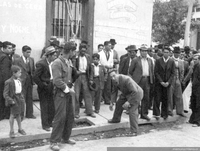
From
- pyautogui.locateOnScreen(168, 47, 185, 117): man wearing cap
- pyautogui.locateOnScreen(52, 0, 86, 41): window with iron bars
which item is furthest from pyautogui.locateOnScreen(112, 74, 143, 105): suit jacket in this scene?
pyautogui.locateOnScreen(52, 0, 86, 41): window with iron bars

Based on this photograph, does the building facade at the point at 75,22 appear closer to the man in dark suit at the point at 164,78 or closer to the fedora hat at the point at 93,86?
the fedora hat at the point at 93,86

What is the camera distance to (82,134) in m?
6.05

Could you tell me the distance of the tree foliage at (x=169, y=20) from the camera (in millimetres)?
19297

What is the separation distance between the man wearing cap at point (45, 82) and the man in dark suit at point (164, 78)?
114 inches

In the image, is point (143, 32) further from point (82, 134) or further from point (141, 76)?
point (82, 134)

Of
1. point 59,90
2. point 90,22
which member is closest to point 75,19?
point 90,22

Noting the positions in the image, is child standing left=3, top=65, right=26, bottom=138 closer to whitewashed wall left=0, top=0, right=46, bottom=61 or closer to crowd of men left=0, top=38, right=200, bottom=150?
crowd of men left=0, top=38, right=200, bottom=150

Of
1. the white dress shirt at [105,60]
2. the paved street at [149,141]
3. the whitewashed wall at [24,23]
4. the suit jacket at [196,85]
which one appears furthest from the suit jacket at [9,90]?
the suit jacket at [196,85]

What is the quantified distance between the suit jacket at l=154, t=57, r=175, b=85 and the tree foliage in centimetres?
1319

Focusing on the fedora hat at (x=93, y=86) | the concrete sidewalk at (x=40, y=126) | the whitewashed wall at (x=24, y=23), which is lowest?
the concrete sidewalk at (x=40, y=126)

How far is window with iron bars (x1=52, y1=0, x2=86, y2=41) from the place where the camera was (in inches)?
339

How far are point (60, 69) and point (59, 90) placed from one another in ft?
1.29

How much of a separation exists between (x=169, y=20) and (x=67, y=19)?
12.7 meters

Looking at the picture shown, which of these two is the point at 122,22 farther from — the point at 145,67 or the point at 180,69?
the point at 145,67
